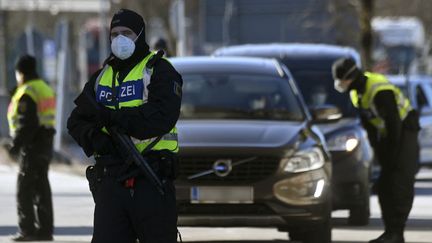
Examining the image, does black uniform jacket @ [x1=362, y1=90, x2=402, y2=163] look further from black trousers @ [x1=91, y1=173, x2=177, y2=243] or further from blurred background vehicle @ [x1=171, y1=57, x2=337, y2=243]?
black trousers @ [x1=91, y1=173, x2=177, y2=243]

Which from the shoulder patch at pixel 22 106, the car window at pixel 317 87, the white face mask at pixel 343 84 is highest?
the white face mask at pixel 343 84

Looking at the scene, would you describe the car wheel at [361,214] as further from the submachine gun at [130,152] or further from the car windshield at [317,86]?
the submachine gun at [130,152]

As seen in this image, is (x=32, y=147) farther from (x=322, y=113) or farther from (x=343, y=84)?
Answer: (x=343, y=84)

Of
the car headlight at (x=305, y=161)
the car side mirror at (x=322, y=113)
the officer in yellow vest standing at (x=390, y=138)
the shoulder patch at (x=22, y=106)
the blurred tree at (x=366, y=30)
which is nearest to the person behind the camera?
the car headlight at (x=305, y=161)

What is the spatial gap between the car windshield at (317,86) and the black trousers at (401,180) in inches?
109

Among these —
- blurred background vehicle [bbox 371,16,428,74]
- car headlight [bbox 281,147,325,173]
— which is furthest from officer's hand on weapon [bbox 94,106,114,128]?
blurred background vehicle [bbox 371,16,428,74]

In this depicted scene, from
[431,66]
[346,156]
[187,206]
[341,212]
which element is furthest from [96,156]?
[431,66]

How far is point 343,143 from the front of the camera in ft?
42.3

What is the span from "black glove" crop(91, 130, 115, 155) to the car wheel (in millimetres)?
6269

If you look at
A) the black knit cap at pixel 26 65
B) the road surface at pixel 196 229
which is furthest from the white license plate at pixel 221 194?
the black knit cap at pixel 26 65

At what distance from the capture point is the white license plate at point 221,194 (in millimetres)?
10094

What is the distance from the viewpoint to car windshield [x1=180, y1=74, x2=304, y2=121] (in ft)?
36.9

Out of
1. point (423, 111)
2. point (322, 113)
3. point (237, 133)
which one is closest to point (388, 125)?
point (322, 113)

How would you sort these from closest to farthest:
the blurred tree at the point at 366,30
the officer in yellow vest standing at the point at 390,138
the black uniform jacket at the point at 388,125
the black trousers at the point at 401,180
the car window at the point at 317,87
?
the black uniform jacket at the point at 388,125 < the officer in yellow vest standing at the point at 390,138 < the black trousers at the point at 401,180 < the car window at the point at 317,87 < the blurred tree at the point at 366,30
